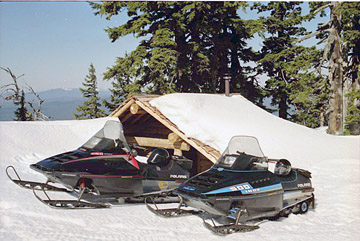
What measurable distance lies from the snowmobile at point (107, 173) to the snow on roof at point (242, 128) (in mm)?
1267

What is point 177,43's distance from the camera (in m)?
20.0

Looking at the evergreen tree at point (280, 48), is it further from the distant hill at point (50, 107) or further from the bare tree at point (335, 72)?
the distant hill at point (50, 107)

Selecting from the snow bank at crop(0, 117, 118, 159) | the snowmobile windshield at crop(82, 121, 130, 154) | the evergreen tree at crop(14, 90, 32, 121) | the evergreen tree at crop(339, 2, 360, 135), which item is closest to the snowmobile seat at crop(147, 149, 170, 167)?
the snowmobile windshield at crop(82, 121, 130, 154)

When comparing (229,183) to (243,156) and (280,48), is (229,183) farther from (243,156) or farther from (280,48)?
(280,48)

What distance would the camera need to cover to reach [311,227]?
233 inches

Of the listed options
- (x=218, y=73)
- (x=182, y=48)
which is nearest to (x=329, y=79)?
(x=218, y=73)

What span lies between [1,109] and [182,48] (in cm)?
1045

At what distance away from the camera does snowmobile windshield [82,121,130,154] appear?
6.48 meters

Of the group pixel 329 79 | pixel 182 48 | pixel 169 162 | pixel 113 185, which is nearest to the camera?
pixel 113 185

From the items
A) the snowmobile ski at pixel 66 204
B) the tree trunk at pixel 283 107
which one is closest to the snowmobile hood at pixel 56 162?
the snowmobile ski at pixel 66 204

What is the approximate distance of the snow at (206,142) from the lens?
17.1 ft

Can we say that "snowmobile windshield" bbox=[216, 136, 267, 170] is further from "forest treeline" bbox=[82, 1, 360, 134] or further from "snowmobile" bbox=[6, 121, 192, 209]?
"forest treeline" bbox=[82, 1, 360, 134]

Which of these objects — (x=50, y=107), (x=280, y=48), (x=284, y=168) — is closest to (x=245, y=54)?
(x=280, y=48)

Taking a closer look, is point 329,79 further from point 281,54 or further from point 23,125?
point 23,125
